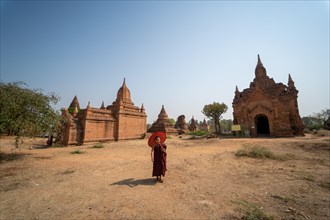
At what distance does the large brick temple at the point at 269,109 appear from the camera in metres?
20.2

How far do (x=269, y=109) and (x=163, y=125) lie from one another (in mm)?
16630

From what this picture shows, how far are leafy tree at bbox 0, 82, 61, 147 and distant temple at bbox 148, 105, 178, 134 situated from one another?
63.7 ft

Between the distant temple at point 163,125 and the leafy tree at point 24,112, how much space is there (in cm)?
1943

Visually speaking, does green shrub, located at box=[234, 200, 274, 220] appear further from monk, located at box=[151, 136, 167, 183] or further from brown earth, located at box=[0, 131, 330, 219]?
monk, located at box=[151, 136, 167, 183]

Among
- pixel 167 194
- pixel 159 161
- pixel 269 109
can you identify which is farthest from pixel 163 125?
pixel 167 194

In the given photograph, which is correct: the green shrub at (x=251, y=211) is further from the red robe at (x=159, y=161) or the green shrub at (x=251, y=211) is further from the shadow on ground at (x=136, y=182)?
the shadow on ground at (x=136, y=182)

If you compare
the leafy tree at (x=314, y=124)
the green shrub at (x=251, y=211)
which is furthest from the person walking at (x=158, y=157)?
the leafy tree at (x=314, y=124)

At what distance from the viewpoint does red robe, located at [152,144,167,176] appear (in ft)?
16.8

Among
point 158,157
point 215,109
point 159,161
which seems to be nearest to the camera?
point 159,161

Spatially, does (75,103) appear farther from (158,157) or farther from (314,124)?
(314,124)

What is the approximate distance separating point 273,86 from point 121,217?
85.7 ft

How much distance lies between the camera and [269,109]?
70.8 ft

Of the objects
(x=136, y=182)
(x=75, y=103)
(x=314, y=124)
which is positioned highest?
(x=75, y=103)

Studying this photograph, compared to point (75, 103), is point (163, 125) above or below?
below
